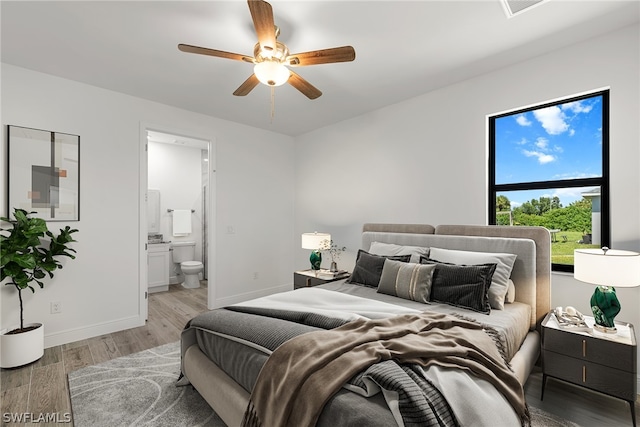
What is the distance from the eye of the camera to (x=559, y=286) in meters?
2.61

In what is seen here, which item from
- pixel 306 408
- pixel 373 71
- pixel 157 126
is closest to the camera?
pixel 306 408

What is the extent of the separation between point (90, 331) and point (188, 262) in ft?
7.85

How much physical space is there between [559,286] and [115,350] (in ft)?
13.7

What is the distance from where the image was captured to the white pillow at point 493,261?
235cm

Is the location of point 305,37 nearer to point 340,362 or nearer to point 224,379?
point 340,362

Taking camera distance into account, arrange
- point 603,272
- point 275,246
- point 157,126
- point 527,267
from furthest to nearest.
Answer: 1. point 275,246
2. point 157,126
3. point 527,267
4. point 603,272

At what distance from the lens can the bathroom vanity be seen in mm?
5234

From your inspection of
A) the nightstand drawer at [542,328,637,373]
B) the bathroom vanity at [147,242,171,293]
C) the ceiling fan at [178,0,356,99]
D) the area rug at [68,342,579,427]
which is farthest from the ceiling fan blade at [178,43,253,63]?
the bathroom vanity at [147,242,171,293]

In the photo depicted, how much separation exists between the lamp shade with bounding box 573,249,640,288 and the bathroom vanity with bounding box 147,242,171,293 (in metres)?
5.69

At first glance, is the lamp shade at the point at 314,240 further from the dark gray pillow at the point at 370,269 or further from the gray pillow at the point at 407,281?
the gray pillow at the point at 407,281

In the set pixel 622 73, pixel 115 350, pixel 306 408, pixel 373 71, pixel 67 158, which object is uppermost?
pixel 373 71

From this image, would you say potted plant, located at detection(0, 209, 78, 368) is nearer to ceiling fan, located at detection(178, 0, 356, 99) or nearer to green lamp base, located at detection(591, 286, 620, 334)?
ceiling fan, located at detection(178, 0, 356, 99)

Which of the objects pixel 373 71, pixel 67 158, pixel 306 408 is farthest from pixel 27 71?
pixel 306 408

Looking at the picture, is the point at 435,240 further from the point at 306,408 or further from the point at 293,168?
the point at 293,168
